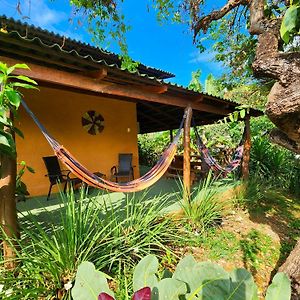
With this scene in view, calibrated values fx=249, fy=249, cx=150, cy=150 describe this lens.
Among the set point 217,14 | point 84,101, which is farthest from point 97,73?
point 84,101

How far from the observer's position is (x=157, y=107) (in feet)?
21.8

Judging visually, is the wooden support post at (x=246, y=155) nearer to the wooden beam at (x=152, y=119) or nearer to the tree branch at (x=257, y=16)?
the wooden beam at (x=152, y=119)

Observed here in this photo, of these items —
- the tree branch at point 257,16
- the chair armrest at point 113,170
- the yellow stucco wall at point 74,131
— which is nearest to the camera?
the tree branch at point 257,16

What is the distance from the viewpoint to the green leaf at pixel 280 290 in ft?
3.21

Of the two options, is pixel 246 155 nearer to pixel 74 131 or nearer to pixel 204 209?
pixel 204 209

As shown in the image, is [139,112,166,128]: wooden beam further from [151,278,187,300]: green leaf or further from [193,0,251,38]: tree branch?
[151,278,187,300]: green leaf

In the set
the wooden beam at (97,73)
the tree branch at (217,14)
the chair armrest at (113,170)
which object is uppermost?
the tree branch at (217,14)

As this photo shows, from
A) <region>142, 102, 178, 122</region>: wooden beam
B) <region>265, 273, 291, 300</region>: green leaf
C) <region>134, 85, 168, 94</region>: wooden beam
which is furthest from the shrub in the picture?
<region>142, 102, 178, 122</region>: wooden beam

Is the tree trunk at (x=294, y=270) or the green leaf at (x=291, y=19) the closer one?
the green leaf at (x=291, y=19)

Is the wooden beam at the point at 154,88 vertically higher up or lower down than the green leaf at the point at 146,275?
higher up

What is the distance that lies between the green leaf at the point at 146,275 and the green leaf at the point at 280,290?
0.47 metres

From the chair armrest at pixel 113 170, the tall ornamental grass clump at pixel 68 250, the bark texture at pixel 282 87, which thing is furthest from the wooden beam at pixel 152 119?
the bark texture at pixel 282 87

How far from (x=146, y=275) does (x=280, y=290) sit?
0.56 meters

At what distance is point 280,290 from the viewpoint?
0.99 meters
